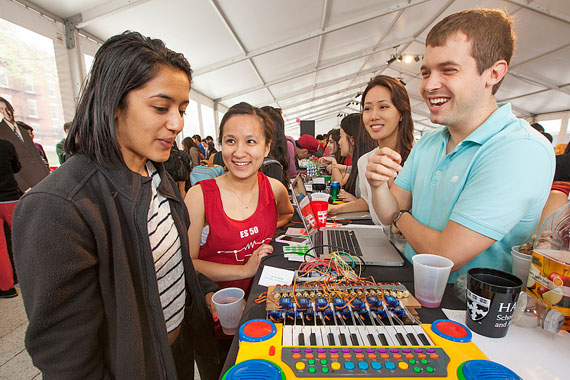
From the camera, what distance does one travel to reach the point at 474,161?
38.4 inches

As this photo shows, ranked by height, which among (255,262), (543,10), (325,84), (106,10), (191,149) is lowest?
(255,262)

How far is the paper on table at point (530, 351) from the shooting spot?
0.57m

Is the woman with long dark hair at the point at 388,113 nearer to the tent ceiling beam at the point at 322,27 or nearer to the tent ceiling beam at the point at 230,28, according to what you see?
the tent ceiling beam at the point at 230,28

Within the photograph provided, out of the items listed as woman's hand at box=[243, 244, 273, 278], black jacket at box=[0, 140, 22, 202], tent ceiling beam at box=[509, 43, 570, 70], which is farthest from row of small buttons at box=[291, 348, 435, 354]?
tent ceiling beam at box=[509, 43, 570, 70]

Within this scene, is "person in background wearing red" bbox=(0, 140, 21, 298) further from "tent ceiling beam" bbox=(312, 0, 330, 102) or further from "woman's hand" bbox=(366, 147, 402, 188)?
"tent ceiling beam" bbox=(312, 0, 330, 102)

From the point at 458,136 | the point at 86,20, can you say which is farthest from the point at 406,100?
the point at 86,20

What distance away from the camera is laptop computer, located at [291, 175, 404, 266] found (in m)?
1.15

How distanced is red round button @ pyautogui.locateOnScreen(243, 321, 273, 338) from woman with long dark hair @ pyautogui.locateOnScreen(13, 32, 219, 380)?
363 mm

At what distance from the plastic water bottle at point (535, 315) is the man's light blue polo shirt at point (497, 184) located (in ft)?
→ 0.63

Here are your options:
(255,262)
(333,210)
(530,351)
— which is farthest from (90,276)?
(333,210)

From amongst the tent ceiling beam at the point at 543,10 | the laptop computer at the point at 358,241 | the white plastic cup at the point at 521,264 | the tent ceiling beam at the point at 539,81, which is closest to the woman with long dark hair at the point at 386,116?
the laptop computer at the point at 358,241

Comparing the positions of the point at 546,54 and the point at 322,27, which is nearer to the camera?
the point at 322,27

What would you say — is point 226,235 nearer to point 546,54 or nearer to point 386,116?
point 386,116

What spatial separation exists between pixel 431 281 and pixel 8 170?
3.61 m
